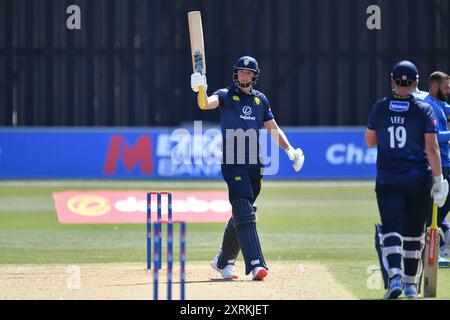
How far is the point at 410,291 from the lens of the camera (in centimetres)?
1024

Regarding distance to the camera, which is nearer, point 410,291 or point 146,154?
point 410,291

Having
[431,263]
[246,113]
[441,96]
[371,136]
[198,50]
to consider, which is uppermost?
[198,50]

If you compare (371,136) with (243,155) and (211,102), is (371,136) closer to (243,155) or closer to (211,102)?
(243,155)

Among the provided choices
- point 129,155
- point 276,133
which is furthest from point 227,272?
point 129,155

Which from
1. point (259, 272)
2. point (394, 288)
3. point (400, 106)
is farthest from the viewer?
point (259, 272)

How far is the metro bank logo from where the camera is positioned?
27609 millimetres

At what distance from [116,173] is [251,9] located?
28.7 feet

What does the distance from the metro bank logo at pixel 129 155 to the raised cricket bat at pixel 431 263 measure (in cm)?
1757

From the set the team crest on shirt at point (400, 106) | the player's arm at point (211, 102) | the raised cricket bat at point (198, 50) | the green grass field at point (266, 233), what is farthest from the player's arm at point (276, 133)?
the team crest on shirt at point (400, 106)

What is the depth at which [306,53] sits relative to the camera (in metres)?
34.5

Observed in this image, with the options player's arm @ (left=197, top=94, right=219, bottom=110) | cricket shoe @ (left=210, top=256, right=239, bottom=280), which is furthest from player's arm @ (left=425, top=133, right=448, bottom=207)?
cricket shoe @ (left=210, top=256, right=239, bottom=280)

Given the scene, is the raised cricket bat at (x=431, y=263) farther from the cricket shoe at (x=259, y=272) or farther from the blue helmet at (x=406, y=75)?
the cricket shoe at (x=259, y=272)

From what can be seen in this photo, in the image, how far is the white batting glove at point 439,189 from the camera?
1002 centimetres

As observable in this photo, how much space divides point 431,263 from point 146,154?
17966 millimetres
